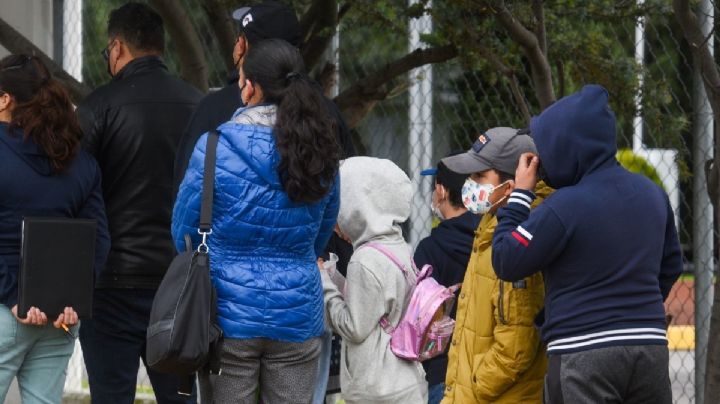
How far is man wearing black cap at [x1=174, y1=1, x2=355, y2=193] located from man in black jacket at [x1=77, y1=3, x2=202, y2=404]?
0.48 meters

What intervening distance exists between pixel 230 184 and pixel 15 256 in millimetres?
1054

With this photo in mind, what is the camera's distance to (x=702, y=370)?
6.23 meters

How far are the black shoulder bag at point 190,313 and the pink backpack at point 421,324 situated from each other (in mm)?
773

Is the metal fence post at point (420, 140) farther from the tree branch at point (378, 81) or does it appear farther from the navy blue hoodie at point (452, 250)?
the navy blue hoodie at point (452, 250)

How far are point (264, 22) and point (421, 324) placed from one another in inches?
52.2

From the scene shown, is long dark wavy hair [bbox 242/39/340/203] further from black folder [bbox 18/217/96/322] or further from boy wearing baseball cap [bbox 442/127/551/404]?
black folder [bbox 18/217/96/322]

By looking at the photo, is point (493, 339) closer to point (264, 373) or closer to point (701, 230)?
point (264, 373)

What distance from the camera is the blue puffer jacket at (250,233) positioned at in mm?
3912

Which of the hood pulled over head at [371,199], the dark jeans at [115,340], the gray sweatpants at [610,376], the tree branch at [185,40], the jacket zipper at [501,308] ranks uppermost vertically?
the tree branch at [185,40]

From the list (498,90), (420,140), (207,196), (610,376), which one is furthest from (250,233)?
(498,90)

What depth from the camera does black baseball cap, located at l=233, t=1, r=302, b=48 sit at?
4.74 m

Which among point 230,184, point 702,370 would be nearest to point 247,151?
point 230,184

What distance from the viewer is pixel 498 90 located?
25.7 feet

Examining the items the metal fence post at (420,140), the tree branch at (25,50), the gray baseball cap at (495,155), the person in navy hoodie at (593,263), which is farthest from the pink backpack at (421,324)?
the metal fence post at (420,140)
